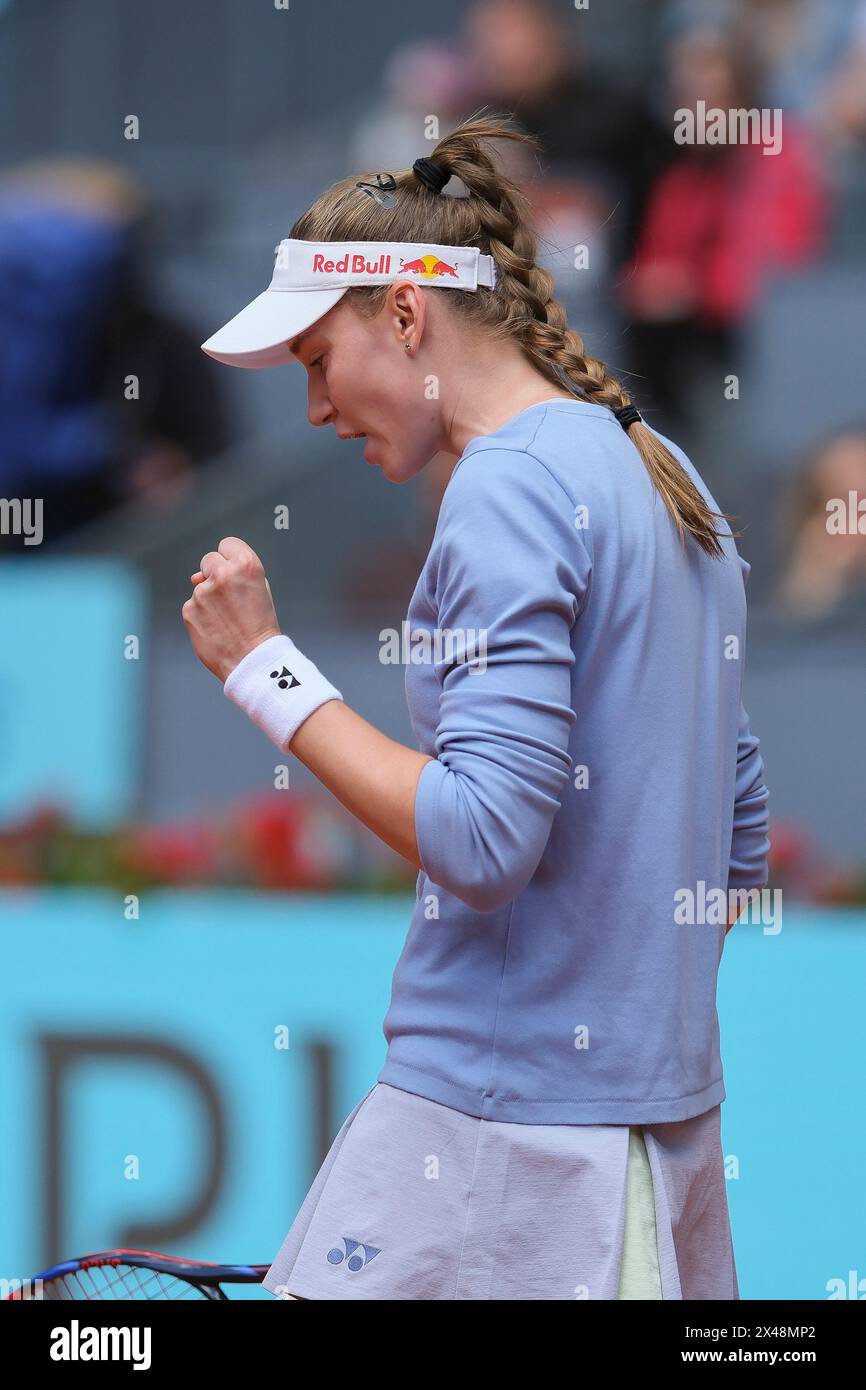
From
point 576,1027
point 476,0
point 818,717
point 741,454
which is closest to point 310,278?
point 576,1027

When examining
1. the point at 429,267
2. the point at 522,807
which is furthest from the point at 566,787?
the point at 429,267

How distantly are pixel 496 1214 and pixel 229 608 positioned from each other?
0.56m

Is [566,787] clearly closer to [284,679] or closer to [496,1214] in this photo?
[284,679]

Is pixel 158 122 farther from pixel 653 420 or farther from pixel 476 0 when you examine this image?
pixel 653 420

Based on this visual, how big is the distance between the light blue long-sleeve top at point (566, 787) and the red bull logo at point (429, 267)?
17 cm

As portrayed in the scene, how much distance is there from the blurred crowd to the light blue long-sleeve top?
2.90m

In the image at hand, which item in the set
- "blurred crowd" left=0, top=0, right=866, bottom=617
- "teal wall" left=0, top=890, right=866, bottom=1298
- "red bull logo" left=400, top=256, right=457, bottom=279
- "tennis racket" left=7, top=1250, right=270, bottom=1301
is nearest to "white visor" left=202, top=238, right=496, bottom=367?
"red bull logo" left=400, top=256, right=457, bottom=279

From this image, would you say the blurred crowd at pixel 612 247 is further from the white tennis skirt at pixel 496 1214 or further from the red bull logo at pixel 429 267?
the white tennis skirt at pixel 496 1214

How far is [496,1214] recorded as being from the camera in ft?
4.72

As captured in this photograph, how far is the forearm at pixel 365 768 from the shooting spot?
1.37 m

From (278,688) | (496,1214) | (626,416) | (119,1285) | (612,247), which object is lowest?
(119,1285)

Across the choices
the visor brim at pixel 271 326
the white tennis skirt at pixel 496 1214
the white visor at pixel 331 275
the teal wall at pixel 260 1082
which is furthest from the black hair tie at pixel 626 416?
the teal wall at pixel 260 1082

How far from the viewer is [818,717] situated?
168 inches

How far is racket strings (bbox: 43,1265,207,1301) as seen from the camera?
1.76 metres
